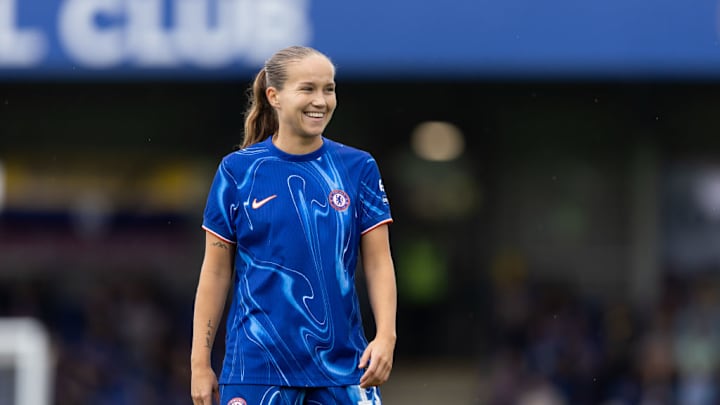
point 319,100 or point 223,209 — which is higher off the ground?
point 319,100

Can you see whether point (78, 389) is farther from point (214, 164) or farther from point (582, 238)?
point (582, 238)

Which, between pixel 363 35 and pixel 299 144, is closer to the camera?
pixel 299 144

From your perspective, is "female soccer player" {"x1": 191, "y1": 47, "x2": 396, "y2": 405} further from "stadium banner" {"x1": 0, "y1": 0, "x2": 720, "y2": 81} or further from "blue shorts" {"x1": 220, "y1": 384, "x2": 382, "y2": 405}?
"stadium banner" {"x1": 0, "y1": 0, "x2": 720, "y2": 81}

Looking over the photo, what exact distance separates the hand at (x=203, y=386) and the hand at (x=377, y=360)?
44 cm

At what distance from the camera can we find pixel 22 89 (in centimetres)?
1454

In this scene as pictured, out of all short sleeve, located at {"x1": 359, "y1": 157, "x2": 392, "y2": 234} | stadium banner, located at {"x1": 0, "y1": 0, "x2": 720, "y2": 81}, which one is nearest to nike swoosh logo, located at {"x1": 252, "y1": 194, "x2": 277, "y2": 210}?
short sleeve, located at {"x1": 359, "y1": 157, "x2": 392, "y2": 234}

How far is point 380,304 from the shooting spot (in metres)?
3.96

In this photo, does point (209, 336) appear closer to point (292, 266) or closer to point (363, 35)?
point (292, 266)

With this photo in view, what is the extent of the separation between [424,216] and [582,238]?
1.84 metres

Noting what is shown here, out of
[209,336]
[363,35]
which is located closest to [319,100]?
[209,336]

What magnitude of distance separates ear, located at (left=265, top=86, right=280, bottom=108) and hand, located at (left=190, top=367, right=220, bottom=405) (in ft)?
2.63

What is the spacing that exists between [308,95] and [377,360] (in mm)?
786

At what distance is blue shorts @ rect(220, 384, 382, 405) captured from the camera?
12.8 ft

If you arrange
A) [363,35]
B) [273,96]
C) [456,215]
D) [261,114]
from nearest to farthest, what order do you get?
[273,96], [261,114], [363,35], [456,215]
